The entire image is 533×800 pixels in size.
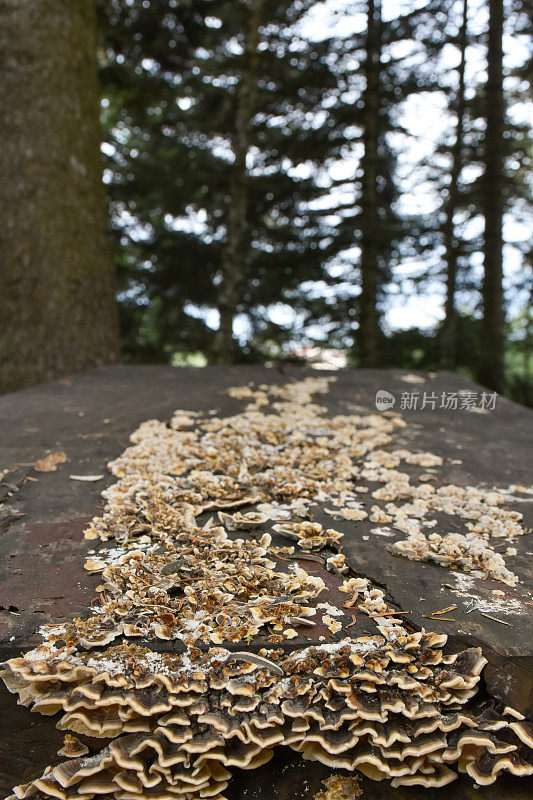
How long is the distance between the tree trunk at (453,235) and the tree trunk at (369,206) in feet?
4.05

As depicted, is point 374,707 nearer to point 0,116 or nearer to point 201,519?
point 201,519

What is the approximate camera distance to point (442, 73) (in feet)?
25.9

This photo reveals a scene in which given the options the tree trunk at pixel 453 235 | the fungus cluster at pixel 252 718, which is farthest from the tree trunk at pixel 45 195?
the tree trunk at pixel 453 235

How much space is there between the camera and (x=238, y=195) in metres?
5.70

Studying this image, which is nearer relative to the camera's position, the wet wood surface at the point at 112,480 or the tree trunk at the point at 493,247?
the wet wood surface at the point at 112,480

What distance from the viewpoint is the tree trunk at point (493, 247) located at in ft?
18.4

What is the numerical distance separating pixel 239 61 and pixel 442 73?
393 cm

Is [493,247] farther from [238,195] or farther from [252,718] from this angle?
[252,718]

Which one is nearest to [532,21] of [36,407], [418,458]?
[418,458]

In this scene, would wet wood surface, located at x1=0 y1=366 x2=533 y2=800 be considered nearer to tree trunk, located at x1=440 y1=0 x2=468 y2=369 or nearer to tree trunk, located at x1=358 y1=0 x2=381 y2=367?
tree trunk, located at x1=358 y1=0 x2=381 y2=367

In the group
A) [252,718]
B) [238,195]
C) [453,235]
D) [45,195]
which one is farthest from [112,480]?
[453,235]

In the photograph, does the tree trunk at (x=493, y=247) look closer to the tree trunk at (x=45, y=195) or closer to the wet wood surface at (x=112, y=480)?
the wet wood surface at (x=112, y=480)

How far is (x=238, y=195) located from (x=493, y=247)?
2.83 m

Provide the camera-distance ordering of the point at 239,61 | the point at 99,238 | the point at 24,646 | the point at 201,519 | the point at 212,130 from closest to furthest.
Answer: the point at 24,646 < the point at 201,519 < the point at 99,238 < the point at 239,61 < the point at 212,130
